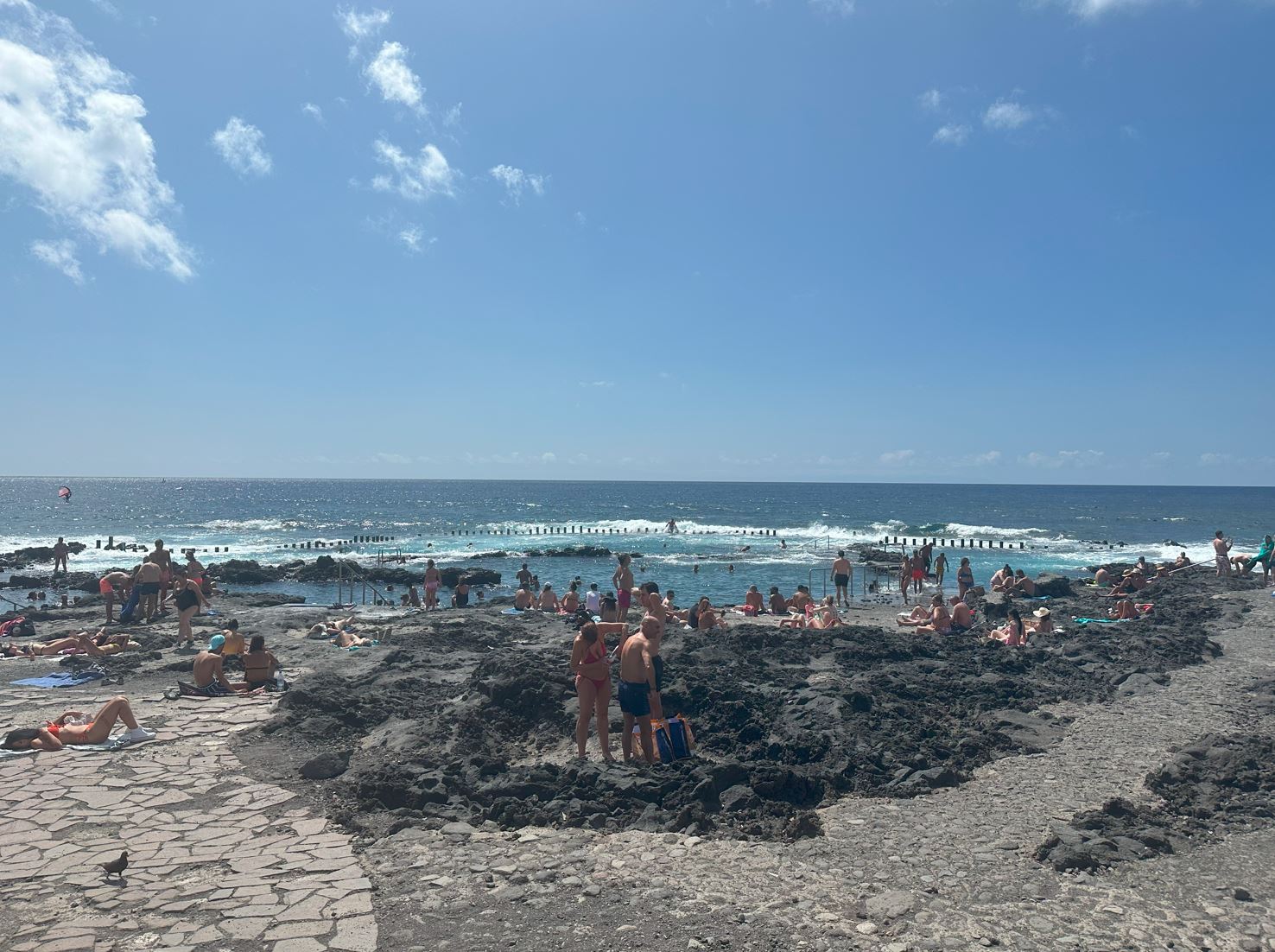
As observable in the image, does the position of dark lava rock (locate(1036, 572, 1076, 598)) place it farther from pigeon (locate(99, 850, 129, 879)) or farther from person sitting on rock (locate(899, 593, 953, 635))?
pigeon (locate(99, 850, 129, 879))

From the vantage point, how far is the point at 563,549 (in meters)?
48.3

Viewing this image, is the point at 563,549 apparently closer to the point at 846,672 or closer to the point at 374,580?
the point at 374,580

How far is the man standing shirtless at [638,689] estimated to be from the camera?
8.06 metres

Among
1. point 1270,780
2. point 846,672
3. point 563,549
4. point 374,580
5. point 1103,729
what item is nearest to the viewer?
point 1270,780

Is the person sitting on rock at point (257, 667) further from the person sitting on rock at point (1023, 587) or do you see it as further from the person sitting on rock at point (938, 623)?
the person sitting on rock at point (1023, 587)

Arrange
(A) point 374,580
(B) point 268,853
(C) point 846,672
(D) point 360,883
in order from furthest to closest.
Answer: (A) point 374,580, (C) point 846,672, (B) point 268,853, (D) point 360,883

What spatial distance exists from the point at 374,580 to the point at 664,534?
32.6 meters

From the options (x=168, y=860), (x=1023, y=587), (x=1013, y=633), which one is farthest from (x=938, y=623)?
(x=168, y=860)

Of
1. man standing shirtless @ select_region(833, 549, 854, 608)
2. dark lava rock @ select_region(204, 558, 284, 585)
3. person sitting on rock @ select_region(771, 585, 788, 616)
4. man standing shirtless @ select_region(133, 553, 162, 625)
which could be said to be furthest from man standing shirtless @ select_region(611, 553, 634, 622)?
dark lava rock @ select_region(204, 558, 284, 585)

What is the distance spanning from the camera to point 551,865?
5.82m

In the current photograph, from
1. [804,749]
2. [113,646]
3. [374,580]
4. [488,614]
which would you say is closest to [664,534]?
[374,580]

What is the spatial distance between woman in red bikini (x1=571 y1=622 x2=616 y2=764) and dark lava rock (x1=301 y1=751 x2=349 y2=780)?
2354mm

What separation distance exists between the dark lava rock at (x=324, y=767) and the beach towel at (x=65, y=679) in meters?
6.05

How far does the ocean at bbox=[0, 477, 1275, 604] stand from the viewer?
4072cm
